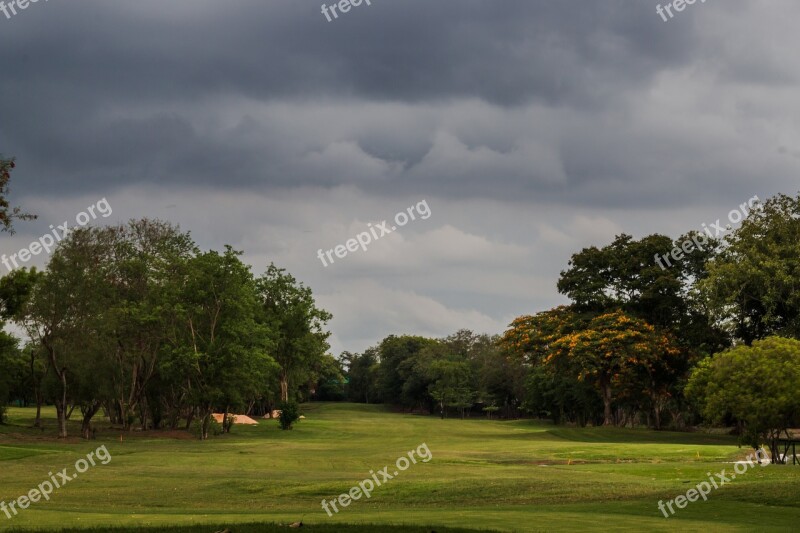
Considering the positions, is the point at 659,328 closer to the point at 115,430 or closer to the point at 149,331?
the point at 149,331

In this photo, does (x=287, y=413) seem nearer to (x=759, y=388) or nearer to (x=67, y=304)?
(x=67, y=304)

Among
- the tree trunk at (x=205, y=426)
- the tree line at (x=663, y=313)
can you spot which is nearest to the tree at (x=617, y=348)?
the tree line at (x=663, y=313)

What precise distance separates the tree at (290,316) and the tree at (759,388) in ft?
219

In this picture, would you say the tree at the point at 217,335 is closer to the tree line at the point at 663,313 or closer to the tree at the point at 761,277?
the tree line at the point at 663,313

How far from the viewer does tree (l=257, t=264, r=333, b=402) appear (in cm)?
10856

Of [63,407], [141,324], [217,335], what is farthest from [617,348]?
[63,407]

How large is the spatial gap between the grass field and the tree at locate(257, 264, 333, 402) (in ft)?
123

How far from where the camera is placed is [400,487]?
35906mm

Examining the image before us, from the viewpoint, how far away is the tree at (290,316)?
10856 cm

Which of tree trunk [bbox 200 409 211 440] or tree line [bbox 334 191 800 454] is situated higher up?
tree line [bbox 334 191 800 454]

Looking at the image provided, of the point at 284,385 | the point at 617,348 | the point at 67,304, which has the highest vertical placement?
the point at 67,304

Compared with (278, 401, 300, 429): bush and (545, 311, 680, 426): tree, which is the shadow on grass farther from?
(278, 401, 300, 429): bush

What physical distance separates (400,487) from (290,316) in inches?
2904

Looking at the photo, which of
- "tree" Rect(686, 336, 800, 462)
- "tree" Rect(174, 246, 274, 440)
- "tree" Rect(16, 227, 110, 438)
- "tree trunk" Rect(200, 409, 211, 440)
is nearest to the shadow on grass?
"tree" Rect(686, 336, 800, 462)
